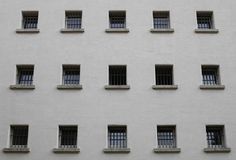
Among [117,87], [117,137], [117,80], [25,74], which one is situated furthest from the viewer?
[25,74]

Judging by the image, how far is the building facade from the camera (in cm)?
2516

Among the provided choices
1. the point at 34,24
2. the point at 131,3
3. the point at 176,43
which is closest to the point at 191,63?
the point at 176,43

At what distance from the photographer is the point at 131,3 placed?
28.8 m

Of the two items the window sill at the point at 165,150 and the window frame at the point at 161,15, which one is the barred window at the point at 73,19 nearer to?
the window frame at the point at 161,15

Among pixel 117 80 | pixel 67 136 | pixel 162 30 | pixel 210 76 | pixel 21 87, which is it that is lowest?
pixel 67 136

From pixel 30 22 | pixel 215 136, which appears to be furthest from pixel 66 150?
pixel 30 22

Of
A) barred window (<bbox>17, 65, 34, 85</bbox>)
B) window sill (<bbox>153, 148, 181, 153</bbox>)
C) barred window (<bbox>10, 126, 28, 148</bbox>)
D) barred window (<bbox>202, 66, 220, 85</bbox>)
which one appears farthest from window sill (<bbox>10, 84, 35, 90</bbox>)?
barred window (<bbox>202, 66, 220, 85</bbox>)

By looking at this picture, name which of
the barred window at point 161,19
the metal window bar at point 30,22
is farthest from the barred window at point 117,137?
the metal window bar at point 30,22

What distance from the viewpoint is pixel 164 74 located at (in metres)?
27.2

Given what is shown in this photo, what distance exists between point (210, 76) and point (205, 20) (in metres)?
3.98

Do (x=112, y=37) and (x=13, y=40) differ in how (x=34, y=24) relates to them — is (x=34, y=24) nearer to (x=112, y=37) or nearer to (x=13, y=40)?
(x=13, y=40)

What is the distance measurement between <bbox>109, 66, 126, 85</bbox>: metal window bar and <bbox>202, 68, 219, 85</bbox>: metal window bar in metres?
4.88

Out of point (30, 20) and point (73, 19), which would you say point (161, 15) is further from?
point (30, 20)

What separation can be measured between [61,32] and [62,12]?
4.92ft
